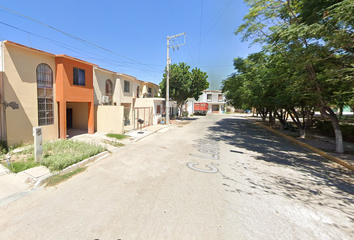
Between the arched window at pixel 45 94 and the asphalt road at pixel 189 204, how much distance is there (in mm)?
5309

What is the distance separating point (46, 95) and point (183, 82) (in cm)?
1514

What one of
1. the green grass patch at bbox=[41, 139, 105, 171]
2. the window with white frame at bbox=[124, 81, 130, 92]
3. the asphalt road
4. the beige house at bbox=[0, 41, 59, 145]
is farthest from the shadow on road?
the window with white frame at bbox=[124, 81, 130, 92]

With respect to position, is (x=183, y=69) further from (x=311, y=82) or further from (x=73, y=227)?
(x=73, y=227)

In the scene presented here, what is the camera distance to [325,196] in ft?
13.1

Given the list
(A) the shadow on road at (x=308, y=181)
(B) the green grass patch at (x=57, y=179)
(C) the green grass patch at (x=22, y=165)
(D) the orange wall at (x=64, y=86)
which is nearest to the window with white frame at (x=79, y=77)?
(D) the orange wall at (x=64, y=86)

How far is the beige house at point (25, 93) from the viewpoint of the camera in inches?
273

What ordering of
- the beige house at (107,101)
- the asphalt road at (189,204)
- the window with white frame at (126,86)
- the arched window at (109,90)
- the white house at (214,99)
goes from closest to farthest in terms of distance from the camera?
1. the asphalt road at (189,204)
2. the beige house at (107,101)
3. the arched window at (109,90)
4. the window with white frame at (126,86)
5. the white house at (214,99)

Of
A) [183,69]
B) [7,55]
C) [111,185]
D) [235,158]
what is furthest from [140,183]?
[183,69]

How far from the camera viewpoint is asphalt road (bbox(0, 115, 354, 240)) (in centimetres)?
276

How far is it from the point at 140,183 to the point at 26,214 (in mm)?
2353

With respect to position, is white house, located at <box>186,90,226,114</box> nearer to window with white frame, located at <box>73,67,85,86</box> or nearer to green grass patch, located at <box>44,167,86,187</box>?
window with white frame, located at <box>73,67,85,86</box>

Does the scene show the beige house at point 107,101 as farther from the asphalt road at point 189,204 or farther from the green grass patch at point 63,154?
the asphalt road at point 189,204

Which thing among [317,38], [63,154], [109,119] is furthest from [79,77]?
[317,38]

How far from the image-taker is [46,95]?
8.62 m
